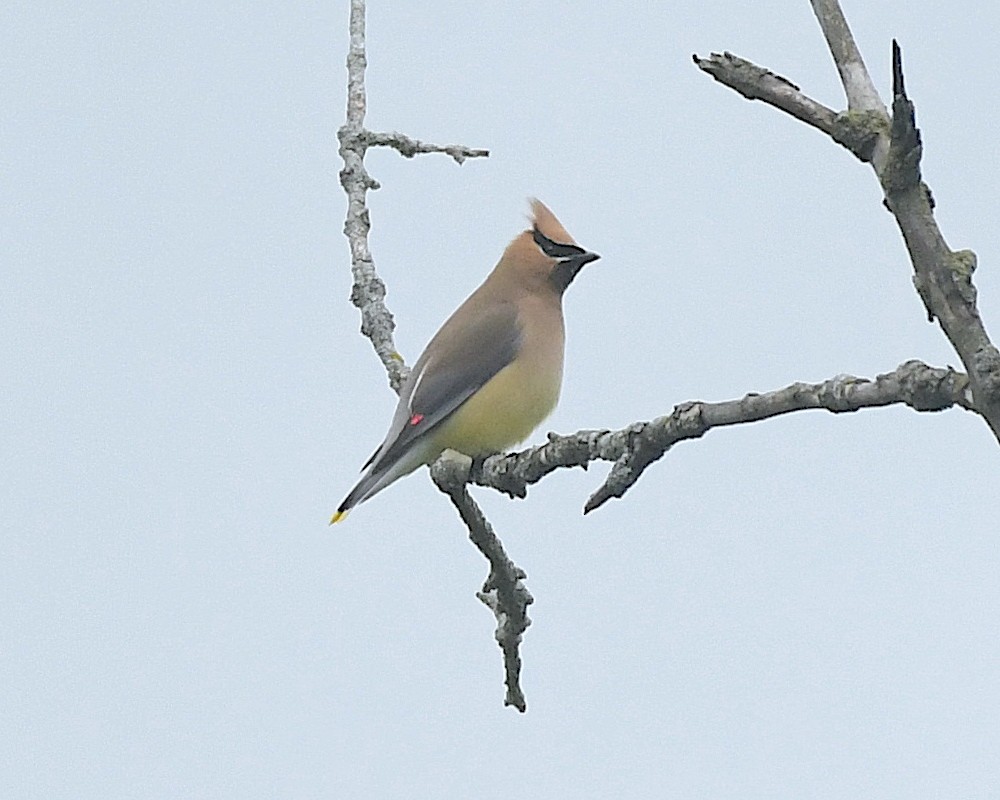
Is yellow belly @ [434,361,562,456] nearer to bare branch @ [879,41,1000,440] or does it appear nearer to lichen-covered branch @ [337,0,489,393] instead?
lichen-covered branch @ [337,0,489,393]

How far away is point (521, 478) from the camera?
3.69 m

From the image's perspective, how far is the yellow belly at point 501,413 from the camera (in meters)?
5.60

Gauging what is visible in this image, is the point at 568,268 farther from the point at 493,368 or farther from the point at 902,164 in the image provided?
the point at 902,164

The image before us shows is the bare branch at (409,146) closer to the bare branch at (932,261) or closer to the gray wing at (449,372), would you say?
the gray wing at (449,372)

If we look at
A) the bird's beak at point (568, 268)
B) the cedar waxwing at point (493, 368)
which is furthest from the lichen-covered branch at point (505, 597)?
the bird's beak at point (568, 268)

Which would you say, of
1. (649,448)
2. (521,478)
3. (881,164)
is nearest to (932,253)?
(881,164)

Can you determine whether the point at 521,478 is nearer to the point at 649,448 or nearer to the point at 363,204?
the point at 649,448

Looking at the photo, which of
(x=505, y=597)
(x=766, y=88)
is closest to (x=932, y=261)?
(x=766, y=88)

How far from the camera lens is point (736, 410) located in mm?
2680

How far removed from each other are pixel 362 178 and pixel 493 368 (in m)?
0.88

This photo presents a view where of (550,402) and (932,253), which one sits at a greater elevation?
(550,402)

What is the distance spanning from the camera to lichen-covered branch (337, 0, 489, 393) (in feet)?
17.0

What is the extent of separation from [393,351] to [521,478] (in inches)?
72.2

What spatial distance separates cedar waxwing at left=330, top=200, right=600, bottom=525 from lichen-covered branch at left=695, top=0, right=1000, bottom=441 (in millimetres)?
2752
